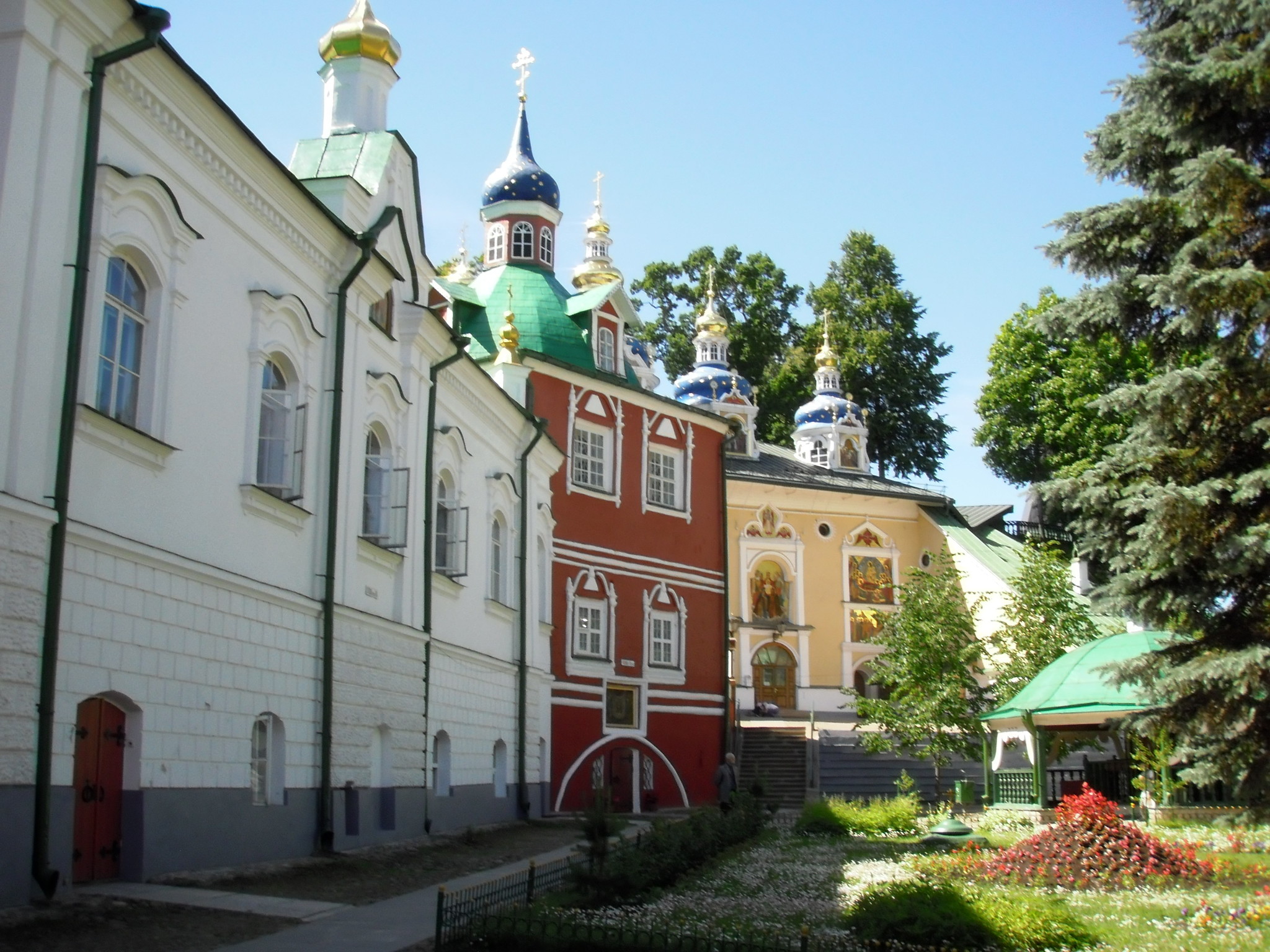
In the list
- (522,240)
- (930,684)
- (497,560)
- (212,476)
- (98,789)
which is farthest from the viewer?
(522,240)

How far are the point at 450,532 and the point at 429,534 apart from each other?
4.93 ft

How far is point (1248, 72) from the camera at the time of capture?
12281 mm

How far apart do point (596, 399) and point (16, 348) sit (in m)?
21.9

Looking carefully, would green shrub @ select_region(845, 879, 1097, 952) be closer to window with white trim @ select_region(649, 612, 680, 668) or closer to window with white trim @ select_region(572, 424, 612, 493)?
window with white trim @ select_region(572, 424, 612, 493)

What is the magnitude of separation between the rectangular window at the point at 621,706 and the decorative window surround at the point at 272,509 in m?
16.4

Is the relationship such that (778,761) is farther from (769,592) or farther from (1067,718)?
(1067,718)

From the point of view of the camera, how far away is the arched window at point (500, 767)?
23.2 meters

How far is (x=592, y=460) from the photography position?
104ft

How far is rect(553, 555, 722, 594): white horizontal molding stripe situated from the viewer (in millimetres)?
30359

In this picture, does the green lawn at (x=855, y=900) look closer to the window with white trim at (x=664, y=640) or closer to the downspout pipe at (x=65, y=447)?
the downspout pipe at (x=65, y=447)

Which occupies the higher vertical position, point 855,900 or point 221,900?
point 221,900

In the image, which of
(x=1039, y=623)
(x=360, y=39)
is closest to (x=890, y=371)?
(x=1039, y=623)

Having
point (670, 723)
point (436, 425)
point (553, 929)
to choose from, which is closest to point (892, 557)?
point (670, 723)

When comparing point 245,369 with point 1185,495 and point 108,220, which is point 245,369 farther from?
point 1185,495
